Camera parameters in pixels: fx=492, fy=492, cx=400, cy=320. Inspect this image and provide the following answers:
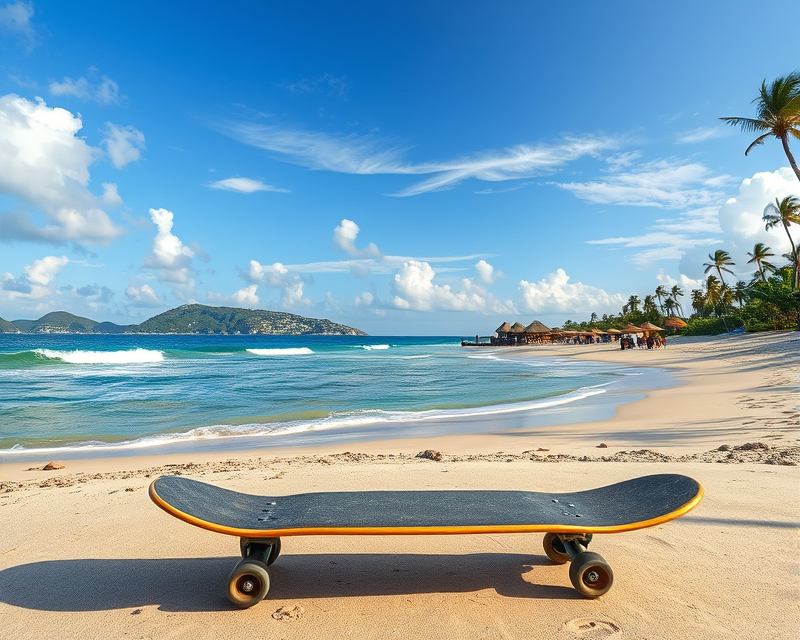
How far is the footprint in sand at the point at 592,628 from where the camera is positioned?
94.5 inches

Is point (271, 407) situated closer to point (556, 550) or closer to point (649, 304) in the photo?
point (556, 550)

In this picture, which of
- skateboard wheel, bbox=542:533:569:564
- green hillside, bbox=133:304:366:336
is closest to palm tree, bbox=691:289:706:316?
skateboard wheel, bbox=542:533:569:564

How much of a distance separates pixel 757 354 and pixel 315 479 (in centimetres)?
2508

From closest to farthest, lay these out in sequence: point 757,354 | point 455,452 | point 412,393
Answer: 1. point 455,452
2. point 412,393
3. point 757,354

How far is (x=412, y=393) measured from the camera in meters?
16.1

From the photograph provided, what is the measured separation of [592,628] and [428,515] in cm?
97

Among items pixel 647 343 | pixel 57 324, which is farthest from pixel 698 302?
pixel 57 324

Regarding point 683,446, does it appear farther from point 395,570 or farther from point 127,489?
point 127,489

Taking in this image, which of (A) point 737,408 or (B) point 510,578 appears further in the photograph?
(A) point 737,408

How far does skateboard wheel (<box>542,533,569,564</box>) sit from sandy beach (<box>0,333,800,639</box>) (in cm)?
7

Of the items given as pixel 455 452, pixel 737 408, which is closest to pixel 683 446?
pixel 455 452

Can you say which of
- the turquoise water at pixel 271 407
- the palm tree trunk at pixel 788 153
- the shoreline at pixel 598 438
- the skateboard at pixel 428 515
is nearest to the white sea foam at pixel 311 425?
the turquoise water at pixel 271 407

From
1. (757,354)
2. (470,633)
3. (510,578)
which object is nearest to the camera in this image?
(470,633)

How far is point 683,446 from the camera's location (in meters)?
6.93
